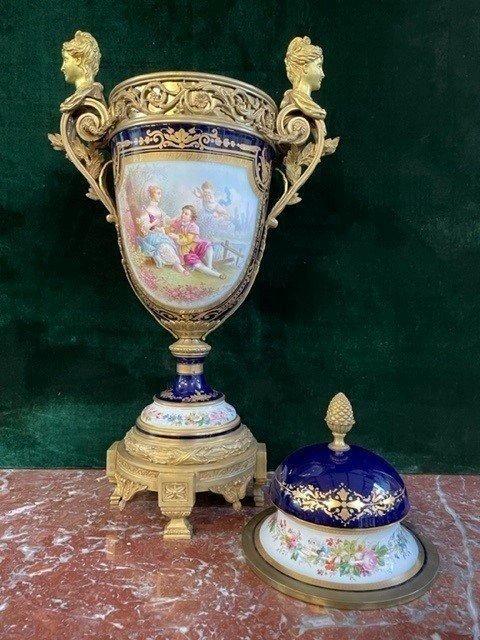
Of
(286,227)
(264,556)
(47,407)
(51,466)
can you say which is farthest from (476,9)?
(51,466)

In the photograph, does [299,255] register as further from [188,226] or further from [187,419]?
[187,419]

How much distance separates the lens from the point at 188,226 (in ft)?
3.11

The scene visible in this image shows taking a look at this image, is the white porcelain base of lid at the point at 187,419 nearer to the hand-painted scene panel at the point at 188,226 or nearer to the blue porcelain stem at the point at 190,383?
the blue porcelain stem at the point at 190,383

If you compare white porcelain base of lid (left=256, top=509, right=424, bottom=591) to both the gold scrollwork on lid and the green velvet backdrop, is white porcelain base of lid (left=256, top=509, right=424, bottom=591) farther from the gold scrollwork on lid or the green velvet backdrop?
the green velvet backdrop

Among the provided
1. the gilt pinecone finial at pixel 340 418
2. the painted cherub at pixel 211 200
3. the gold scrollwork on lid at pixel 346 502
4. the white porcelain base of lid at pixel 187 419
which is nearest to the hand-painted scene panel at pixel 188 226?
the painted cherub at pixel 211 200

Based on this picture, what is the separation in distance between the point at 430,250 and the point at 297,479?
783 millimetres

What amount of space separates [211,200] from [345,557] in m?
0.70

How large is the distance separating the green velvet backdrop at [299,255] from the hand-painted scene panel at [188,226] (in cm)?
30

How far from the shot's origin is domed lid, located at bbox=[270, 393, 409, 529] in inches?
30.5

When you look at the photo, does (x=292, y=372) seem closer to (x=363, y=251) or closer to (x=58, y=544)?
(x=363, y=251)

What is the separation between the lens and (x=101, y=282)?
1300 mm

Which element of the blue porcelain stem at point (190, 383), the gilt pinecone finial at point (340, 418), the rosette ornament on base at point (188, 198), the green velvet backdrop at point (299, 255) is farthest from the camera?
the green velvet backdrop at point (299, 255)

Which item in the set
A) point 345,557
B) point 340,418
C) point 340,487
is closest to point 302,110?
point 340,418

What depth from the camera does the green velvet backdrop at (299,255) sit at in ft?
4.07
